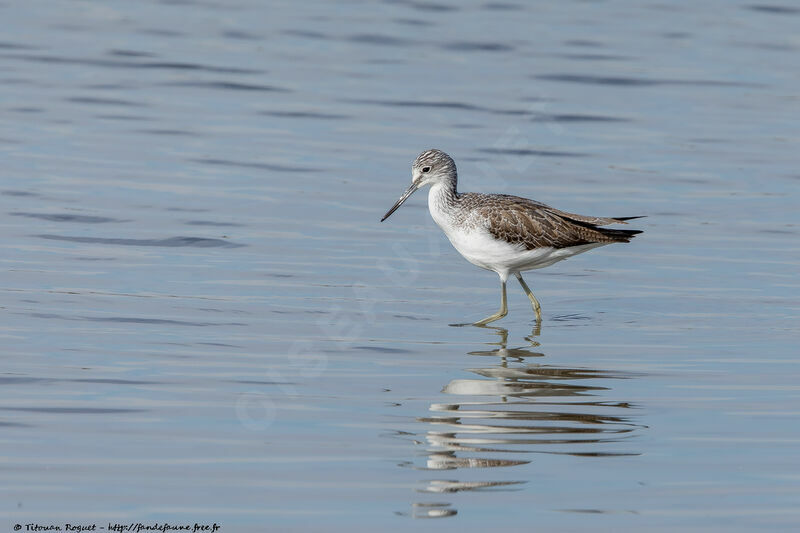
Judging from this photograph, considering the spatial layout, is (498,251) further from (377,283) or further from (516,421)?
(516,421)

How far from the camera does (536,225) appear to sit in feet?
38.1

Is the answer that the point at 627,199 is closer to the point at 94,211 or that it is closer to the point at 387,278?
the point at 387,278

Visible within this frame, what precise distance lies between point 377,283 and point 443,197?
3.15 ft

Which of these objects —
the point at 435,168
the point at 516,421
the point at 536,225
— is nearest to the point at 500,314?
the point at 536,225

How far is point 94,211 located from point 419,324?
15.3 ft

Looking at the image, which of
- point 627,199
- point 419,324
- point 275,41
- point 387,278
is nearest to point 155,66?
point 275,41

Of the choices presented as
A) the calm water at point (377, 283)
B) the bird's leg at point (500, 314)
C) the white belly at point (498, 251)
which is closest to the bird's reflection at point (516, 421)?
the calm water at point (377, 283)

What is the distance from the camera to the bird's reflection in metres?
7.17

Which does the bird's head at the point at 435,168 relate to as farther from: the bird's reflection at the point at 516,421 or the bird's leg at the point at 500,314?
the bird's reflection at the point at 516,421

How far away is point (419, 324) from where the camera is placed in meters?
10.8

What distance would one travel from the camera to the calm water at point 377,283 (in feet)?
22.5

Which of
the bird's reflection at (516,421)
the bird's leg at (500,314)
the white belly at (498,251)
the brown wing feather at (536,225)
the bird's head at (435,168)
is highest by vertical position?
the bird's head at (435,168)

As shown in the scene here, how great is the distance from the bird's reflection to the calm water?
0.03m

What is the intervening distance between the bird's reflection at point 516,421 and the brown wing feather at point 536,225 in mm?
1959
